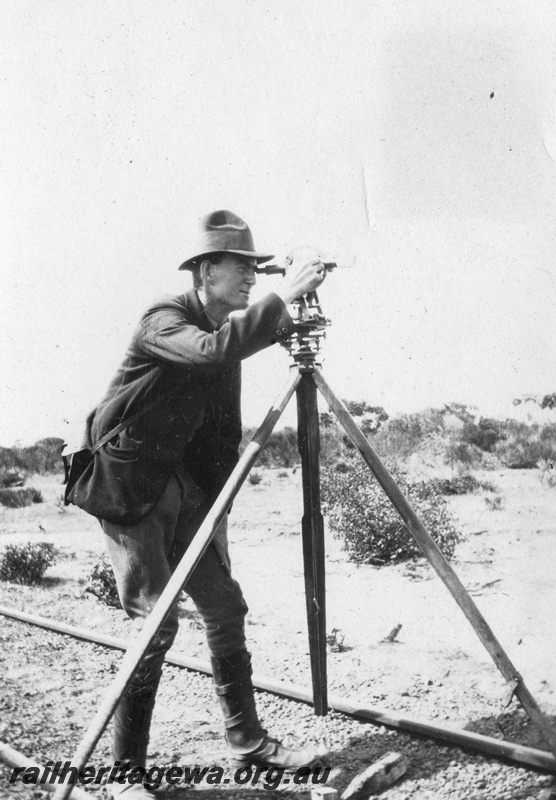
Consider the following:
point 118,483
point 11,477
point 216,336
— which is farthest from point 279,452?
point 216,336

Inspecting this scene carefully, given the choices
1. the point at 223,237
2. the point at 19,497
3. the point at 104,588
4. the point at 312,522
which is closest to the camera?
the point at 223,237

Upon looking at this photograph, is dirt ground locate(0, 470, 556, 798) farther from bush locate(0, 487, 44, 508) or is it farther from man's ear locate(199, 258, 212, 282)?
bush locate(0, 487, 44, 508)

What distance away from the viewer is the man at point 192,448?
9.23ft

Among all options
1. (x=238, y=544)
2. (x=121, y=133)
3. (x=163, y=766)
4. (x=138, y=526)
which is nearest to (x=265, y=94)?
(x=121, y=133)

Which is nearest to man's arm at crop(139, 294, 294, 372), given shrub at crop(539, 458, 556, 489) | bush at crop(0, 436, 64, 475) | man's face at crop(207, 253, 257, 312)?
man's face at crop(207, 253, 257, 312)

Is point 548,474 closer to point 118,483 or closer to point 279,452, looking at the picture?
point 279,452

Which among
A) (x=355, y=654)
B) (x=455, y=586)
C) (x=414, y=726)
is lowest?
(x=355, y=654)

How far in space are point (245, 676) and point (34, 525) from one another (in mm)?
9427

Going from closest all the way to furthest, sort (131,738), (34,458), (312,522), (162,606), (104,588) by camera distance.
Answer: (162,606) < (131,738) < (312,522) < (104,588) < (34,458)

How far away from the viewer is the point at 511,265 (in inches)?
206

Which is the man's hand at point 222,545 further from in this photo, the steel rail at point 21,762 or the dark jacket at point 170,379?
the steel rail at point 21,762

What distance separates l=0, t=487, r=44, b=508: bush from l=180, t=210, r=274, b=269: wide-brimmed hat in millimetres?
11407

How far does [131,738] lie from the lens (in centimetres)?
287

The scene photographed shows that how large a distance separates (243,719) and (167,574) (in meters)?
0.88
